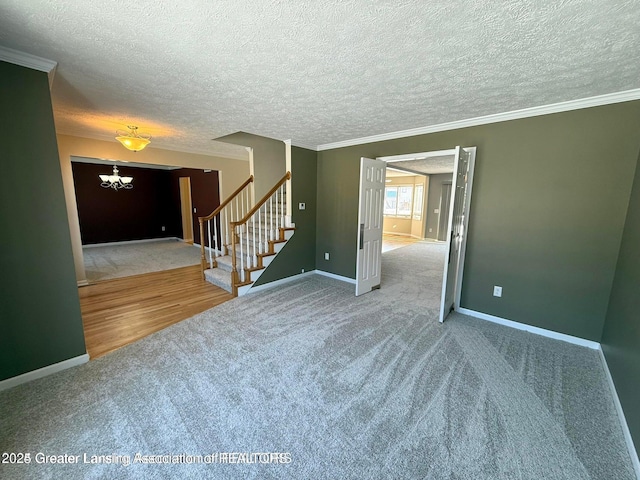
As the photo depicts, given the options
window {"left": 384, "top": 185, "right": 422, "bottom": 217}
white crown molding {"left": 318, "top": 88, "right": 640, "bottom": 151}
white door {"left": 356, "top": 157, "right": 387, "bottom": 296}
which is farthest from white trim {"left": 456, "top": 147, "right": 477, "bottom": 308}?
window {"left": 384, "top": 185, "right": 422, "bottom": 217}

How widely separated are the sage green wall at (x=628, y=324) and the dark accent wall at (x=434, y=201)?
691 centimetres

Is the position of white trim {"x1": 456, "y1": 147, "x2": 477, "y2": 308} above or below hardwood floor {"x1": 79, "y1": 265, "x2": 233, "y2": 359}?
above

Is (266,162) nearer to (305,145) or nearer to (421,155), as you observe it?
(305,145)

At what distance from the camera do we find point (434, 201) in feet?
29.8

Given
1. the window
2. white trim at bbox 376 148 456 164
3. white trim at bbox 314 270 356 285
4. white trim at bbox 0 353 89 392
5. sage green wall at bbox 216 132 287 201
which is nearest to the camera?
white trim at bbox 0 353 89 392

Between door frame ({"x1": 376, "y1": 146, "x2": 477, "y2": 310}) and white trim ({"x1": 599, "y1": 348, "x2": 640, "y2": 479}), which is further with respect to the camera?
door frame ({"x1": 376, "y1": 146, "x2": 477, "y2": 310})

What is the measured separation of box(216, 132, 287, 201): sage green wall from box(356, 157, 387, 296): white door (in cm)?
208

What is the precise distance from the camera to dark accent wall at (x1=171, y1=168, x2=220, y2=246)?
6.77 metres

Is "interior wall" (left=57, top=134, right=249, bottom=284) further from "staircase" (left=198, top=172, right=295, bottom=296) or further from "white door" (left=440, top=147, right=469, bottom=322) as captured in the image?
"white door" (left=440, top=147, right=469, bottom=322)

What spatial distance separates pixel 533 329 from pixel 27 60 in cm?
509

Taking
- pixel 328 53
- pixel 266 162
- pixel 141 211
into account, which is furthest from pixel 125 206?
pixel 328 53

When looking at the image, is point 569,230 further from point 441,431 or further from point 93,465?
point 93,465

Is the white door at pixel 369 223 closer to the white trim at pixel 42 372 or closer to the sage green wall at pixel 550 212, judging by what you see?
the sage green wall at pixel 550 212

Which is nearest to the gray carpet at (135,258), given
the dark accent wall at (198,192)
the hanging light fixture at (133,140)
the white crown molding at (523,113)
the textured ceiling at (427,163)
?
the dark accent wall at (198,192)
